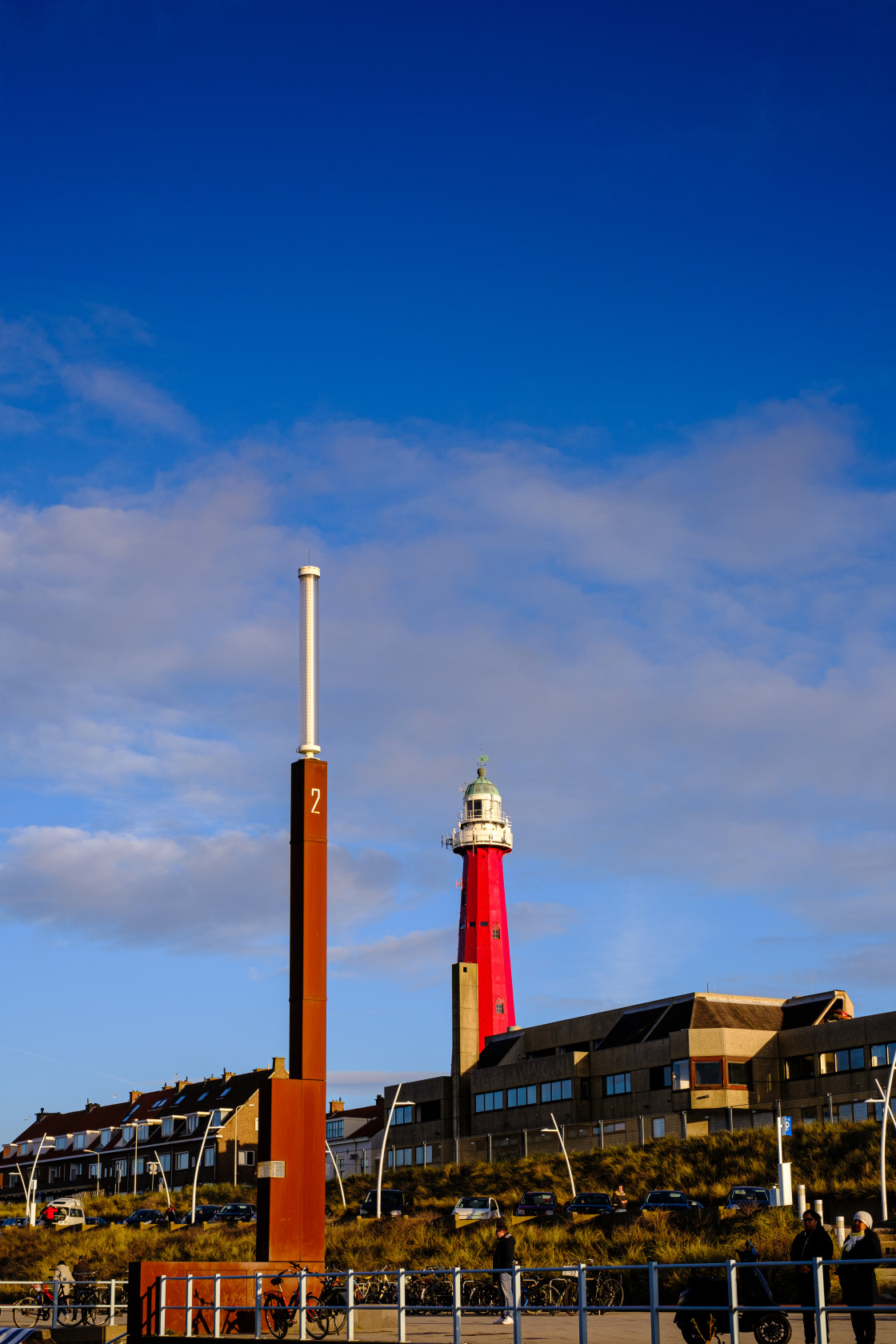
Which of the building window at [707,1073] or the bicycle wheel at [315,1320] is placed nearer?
the bicycle wheel at [315,1320]

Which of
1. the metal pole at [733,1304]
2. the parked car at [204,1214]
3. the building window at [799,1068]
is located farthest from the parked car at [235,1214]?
the metal pole at [733,1304]

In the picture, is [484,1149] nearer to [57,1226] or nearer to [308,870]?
[57,1226]

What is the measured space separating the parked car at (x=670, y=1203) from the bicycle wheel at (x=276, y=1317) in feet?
73.2

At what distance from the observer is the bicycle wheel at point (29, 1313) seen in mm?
31938

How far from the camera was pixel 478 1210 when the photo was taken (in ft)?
157

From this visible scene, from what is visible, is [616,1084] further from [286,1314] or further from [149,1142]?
[286,1314]

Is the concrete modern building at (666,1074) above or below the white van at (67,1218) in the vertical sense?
above

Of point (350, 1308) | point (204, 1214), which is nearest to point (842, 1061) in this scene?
point (204, 1214)

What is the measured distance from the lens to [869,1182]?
156 feet

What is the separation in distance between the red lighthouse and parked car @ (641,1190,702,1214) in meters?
40.3

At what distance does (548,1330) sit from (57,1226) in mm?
43403

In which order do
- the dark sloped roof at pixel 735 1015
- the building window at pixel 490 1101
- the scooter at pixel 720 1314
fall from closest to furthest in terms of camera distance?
the scooter at pixel 720 1314, the dark sloped roof at pixel 735 1015, the building window at pixel 490 1101

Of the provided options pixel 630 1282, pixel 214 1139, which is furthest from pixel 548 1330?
pixel 214 1139

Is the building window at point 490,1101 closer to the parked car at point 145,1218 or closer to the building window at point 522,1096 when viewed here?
the building window at point 522,1096
